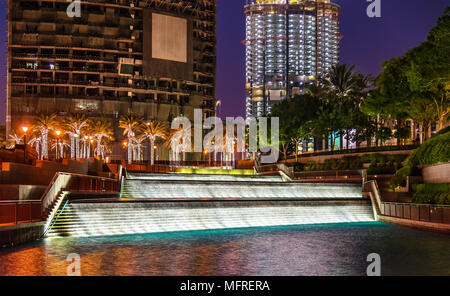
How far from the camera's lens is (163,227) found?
26.3m

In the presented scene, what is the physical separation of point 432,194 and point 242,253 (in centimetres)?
1560

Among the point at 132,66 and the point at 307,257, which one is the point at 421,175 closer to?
the point at 307,257

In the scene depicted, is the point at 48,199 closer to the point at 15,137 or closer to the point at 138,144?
the point at 138,144

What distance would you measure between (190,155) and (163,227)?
9141cm

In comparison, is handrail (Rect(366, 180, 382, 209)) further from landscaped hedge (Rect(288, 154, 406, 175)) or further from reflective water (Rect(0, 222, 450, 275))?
reflective water (Rect(0, 222, 450, 275))

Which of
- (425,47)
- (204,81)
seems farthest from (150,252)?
(204,81)

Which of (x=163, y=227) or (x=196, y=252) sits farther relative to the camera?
(x=163, y=227)

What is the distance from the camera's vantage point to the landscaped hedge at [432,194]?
2675 cm

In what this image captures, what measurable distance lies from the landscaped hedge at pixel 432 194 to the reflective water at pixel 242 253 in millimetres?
3076

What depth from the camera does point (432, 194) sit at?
93.6ft

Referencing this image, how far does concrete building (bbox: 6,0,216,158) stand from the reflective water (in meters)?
88.1

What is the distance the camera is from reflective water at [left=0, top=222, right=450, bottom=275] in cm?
1511

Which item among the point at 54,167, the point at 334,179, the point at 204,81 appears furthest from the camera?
the point at 204,81

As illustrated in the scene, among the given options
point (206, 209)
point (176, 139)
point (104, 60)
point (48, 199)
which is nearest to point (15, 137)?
point (104, 60)
